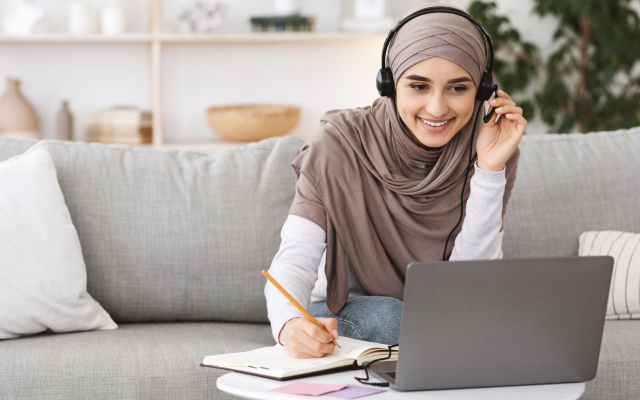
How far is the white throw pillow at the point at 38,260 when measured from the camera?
1.38 metres

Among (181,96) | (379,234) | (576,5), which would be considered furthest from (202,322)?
(576,5)

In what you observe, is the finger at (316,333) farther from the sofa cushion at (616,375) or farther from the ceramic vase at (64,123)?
the ceramic vase at (64,123)

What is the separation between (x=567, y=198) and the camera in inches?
70.2

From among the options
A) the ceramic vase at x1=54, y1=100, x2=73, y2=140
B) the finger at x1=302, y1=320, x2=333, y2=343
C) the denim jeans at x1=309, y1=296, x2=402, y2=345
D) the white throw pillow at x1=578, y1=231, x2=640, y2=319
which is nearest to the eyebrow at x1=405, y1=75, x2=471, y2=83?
the denim jeans at x1=309, y1=296, x2=402, y2=345

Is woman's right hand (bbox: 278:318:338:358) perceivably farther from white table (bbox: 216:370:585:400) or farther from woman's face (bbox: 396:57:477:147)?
woman's face (bbox: 396:57:477:147)

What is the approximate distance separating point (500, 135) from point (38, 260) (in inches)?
39.1

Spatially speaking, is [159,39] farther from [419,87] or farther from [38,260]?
[419,87]

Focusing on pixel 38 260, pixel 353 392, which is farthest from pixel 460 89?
pixel 38 260

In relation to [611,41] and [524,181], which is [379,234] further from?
[611,41]

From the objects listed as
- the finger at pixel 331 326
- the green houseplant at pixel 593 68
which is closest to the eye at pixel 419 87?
the finger at pixel 331 326

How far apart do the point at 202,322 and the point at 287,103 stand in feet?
6.14

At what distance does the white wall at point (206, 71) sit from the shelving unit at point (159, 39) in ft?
0.29

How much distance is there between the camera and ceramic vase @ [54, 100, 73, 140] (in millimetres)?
3010

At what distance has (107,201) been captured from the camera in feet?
5.28
